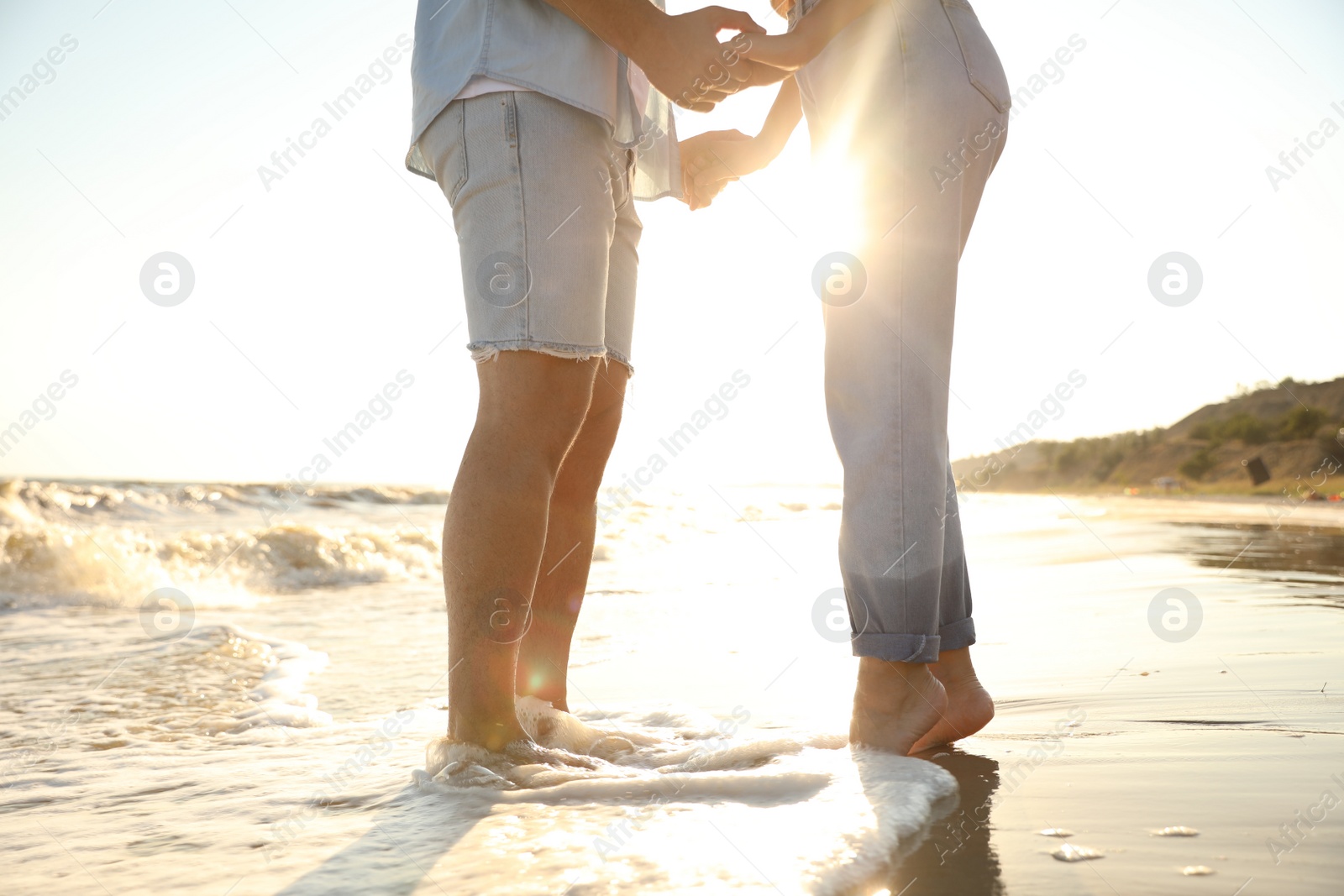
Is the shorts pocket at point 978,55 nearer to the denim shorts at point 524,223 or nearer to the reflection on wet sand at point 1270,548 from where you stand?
the denim shorts at point 524,223

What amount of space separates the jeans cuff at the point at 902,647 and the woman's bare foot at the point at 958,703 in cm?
12

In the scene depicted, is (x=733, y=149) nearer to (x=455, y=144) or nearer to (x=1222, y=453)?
(x=455, y=144)

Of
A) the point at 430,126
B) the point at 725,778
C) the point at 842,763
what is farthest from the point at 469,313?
the point at 842,763

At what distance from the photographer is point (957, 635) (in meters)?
1.61

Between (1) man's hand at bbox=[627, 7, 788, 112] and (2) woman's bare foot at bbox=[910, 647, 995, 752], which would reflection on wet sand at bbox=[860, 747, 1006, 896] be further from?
(1) man's hand at bbox=[627, 7, 788, 112]

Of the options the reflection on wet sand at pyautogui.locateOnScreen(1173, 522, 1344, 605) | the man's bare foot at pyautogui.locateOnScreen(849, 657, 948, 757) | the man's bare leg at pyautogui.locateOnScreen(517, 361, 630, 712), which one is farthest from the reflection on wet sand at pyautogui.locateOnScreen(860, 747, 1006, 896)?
the reflection on wet sand at pyautogui.locateOnScreen(1173, 522, 1344, 605)

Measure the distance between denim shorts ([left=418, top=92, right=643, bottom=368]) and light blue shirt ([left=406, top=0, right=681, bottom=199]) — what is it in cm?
3

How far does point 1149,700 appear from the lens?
1751 mm

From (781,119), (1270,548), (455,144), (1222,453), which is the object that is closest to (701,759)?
(455,144)

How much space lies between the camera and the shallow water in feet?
3.16

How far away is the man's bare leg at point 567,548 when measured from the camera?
1.60m

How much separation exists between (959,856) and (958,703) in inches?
23.1

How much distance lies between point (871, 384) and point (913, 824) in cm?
73

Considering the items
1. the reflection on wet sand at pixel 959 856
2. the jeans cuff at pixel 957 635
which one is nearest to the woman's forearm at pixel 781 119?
the jeans cuff at pixel 957 635
